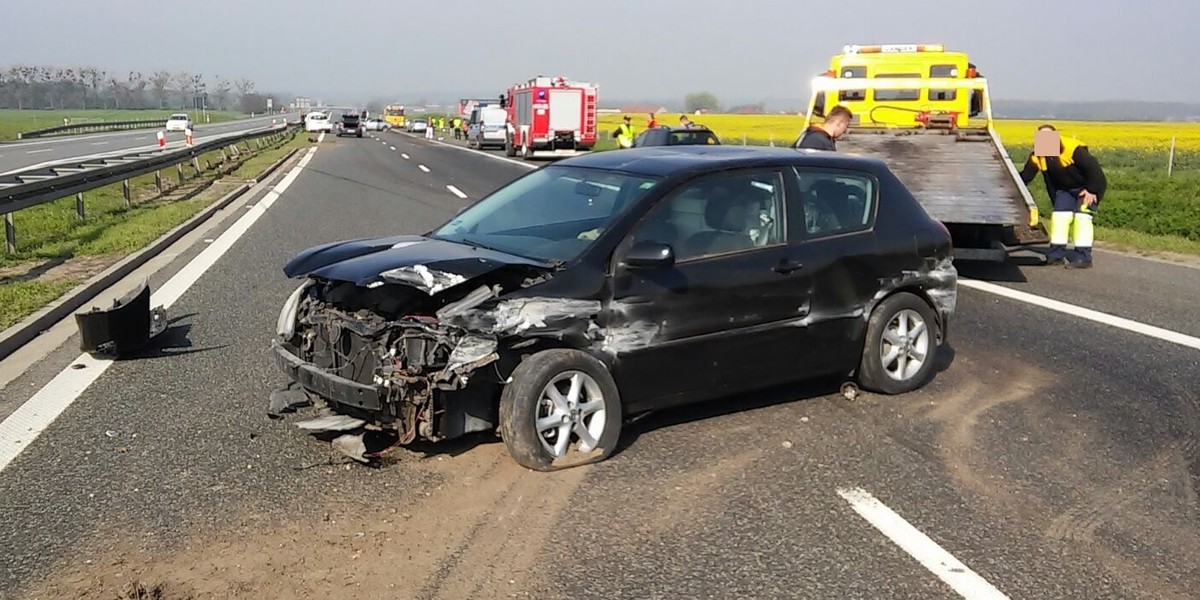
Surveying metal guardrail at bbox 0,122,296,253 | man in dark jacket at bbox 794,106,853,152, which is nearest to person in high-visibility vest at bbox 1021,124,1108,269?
man in dark jacket at bbox 794,106,853,152

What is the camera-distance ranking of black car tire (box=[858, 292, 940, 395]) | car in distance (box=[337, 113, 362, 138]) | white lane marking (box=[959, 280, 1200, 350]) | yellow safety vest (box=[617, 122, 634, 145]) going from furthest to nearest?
1. car in distance (box=[337, 113, 362, 138])
2. yellow safety vest (box=[617, 122, 634, 145])
3. white lane marking (box=[959, 280, 1200, 350])
4. black car tire (box=[858, 292, 940, 395])

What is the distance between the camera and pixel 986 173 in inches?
448

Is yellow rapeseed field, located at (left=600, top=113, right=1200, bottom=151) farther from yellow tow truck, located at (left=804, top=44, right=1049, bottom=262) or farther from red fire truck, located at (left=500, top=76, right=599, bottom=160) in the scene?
yellow tow truck, located at (left=804, top=44, right=1049, bottom=262)

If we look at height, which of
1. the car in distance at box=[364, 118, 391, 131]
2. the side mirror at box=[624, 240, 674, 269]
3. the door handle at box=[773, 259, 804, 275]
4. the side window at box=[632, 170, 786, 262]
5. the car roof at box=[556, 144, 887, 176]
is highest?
the car roof at box=[556, 144, 887, 176]

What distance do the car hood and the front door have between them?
54cm

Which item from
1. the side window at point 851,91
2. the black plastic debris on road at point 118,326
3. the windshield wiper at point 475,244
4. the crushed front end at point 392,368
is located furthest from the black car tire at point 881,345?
the side window at point 851,91

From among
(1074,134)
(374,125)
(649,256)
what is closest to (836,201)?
(649,256)

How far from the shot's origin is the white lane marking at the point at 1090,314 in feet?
27.1

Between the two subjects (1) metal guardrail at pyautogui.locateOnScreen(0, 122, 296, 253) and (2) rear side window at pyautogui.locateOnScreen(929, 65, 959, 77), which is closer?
(1) metal guardrail at pyautogui.locateOnScreen(0, 122, 296, 253)

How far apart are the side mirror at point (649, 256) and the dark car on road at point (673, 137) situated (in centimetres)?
1464

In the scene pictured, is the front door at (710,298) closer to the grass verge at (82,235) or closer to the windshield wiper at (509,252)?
the windshield wiper at (509,252)

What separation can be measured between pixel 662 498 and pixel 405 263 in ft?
5.52

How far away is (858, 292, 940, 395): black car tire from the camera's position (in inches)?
254

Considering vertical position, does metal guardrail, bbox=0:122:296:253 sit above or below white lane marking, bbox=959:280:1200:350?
above
